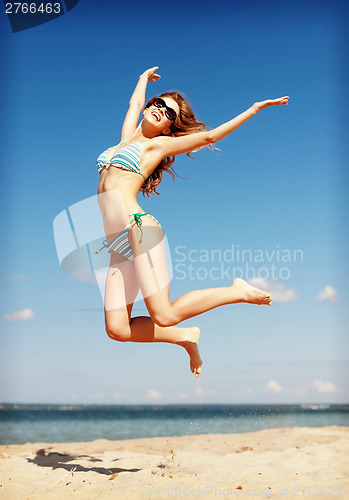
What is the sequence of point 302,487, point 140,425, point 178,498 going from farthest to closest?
point 140,425
point 302,487
point 178,498

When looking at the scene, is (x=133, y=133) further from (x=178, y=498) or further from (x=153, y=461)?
(x=153, y=461)

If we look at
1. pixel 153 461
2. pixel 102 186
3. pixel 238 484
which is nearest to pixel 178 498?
pixel 238 484

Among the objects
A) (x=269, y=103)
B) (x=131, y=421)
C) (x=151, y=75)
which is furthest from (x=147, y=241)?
(x=131, y=421)

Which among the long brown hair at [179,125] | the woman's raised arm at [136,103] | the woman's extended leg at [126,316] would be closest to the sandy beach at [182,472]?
the woman's extended leg at [126,316]

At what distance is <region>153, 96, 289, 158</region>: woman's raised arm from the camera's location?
138 inches

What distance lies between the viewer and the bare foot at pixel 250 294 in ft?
11.7

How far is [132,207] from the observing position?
140 inches

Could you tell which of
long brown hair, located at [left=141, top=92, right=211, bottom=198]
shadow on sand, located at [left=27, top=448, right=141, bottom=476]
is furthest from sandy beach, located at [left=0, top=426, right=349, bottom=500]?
long brown hair, located at [left=141, top=92, right=211, bottom=198]

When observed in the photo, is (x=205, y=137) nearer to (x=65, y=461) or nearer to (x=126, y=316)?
(x=126, y=316)

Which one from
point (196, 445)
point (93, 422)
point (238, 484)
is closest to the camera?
point (238, 484)

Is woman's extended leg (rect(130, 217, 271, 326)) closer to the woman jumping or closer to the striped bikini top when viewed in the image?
the woman jumping

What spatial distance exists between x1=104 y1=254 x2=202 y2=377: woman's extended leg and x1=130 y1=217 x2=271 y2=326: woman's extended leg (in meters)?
0.30

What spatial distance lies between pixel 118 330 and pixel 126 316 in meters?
0.12

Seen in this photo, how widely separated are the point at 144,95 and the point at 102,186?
1057 millimetres
